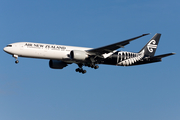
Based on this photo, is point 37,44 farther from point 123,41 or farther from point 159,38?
point 159,38

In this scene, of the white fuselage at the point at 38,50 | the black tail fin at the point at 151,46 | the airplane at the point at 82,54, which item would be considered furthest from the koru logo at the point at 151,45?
the white fuselage at the point at 38,50

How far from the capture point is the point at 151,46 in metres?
57.1

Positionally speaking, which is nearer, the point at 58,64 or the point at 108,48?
the point at 108,48

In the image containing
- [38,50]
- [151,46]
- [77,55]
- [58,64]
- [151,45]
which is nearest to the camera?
[38,50]

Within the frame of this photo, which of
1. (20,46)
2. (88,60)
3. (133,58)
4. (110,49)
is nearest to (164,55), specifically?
(133,58)

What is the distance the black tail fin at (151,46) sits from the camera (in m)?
55.9

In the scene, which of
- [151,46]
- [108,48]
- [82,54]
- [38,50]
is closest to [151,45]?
[151,46]

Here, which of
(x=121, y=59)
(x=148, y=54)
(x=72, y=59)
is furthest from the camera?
(x=148, y=54)

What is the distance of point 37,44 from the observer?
48.0m

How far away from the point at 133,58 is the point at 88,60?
8.35m

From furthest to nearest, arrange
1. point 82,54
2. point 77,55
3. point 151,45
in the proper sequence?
1. point 151,45
2. point 82,54
3. point 77,55

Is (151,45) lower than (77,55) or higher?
higher

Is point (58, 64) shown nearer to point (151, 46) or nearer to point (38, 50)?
point (38, 50)

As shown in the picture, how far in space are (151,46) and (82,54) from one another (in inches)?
592
